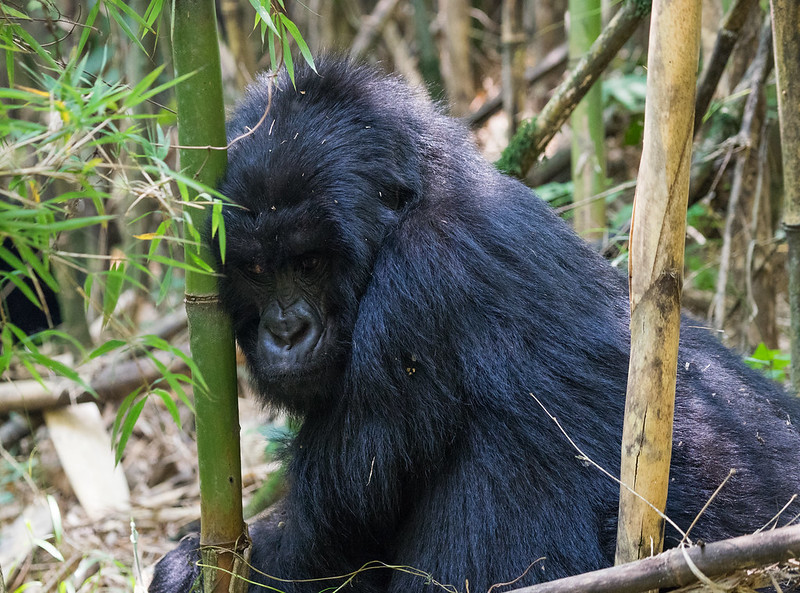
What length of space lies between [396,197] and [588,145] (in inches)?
84.1

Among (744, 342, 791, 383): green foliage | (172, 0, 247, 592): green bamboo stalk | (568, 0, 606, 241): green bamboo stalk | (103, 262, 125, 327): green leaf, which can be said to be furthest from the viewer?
(568, 0, 606, 241): green bamboo stalk

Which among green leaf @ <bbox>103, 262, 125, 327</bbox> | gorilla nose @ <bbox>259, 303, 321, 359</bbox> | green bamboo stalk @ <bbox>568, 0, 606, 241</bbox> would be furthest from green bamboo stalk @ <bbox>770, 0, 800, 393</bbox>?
green leaf @ <bbox>103, 262, 125, 327</bbox>

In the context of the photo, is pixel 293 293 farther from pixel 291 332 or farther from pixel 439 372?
pixel 439 372

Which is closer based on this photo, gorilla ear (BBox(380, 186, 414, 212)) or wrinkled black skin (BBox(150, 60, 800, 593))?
wrinkled black skin (BBox(150, 60, 800, 593))

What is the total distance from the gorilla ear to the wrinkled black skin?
0.04 ft

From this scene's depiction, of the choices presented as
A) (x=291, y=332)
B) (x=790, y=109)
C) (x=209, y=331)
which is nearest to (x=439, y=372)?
(x=291, y=332)

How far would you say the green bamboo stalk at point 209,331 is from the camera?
2.34 m

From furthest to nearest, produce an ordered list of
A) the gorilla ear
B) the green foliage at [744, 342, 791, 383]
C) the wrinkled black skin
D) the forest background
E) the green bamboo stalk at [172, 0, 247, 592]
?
1. the green foliage at [744, 342, 791, 383]
2. the forest background
3. the gorilla ear
4. the wrinkled black skin
5. the green bamboo stalk at [172, 0, 247, 592]

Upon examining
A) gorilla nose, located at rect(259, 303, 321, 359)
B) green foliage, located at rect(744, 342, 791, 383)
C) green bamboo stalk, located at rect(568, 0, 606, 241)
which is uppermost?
green bamboo stalk, located at rect(568, 0, 606, 241)

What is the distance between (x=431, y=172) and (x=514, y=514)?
4.15ft

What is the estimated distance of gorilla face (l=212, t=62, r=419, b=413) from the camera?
281cm

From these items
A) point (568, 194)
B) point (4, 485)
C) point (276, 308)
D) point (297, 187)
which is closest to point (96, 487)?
point (4, 485)

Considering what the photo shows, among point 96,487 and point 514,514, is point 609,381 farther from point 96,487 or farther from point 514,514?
point 96,487

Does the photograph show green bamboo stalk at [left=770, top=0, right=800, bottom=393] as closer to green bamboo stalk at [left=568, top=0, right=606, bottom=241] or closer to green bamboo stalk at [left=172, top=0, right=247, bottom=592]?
green bamboo stalk at [left=568, top=0, right=606, bottom=241]
